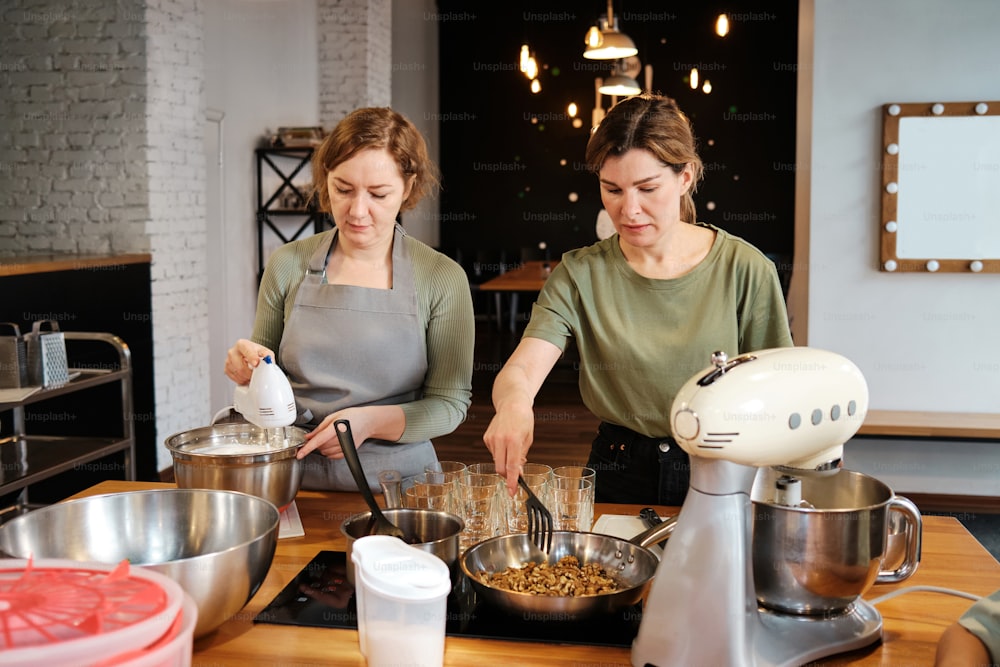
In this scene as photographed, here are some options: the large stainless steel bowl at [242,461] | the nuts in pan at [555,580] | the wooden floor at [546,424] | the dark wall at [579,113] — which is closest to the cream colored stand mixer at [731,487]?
the nuts in pan at [555,580]

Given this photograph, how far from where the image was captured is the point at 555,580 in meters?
1.35

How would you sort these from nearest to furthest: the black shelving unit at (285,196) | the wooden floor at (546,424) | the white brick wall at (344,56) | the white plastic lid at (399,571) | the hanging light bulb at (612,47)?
the white plastic lid at (399,571) < the wooden floor at (546,424) < the hanging light bulb at (612,47) < the black shelving unit at (285,196) < the white brick wall at (344,56)

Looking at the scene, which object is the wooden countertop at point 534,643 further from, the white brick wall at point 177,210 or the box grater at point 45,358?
the white brick wall at point 177,210

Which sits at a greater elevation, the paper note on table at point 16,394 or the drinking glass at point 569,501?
the drinking glass at point 569,501

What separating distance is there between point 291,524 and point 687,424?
2.98 ft

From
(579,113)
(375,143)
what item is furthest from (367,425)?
(579,113)

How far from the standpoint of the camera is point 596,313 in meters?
2.03

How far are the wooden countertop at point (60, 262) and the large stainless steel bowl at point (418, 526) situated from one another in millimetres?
3162

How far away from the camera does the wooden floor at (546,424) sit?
5.73 metres

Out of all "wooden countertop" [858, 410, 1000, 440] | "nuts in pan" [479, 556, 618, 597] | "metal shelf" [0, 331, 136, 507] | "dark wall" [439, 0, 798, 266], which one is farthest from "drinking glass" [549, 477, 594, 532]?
"dark wall" [439, 0, 798, 266]

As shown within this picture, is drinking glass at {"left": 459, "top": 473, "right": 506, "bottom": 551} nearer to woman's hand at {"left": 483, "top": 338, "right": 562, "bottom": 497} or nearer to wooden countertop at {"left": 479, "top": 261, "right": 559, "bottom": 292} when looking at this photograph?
woman's hand at {"left": 483, "top": 338, "right": 562, "bottom": 497}

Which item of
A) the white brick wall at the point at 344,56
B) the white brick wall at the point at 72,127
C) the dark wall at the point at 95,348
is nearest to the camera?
the dark wall at the point at 95,348

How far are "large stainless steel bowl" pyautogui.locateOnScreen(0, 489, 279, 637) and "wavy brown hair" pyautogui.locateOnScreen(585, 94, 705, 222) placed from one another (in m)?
1.01

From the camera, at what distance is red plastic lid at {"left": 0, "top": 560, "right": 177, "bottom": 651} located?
0.79 metres
